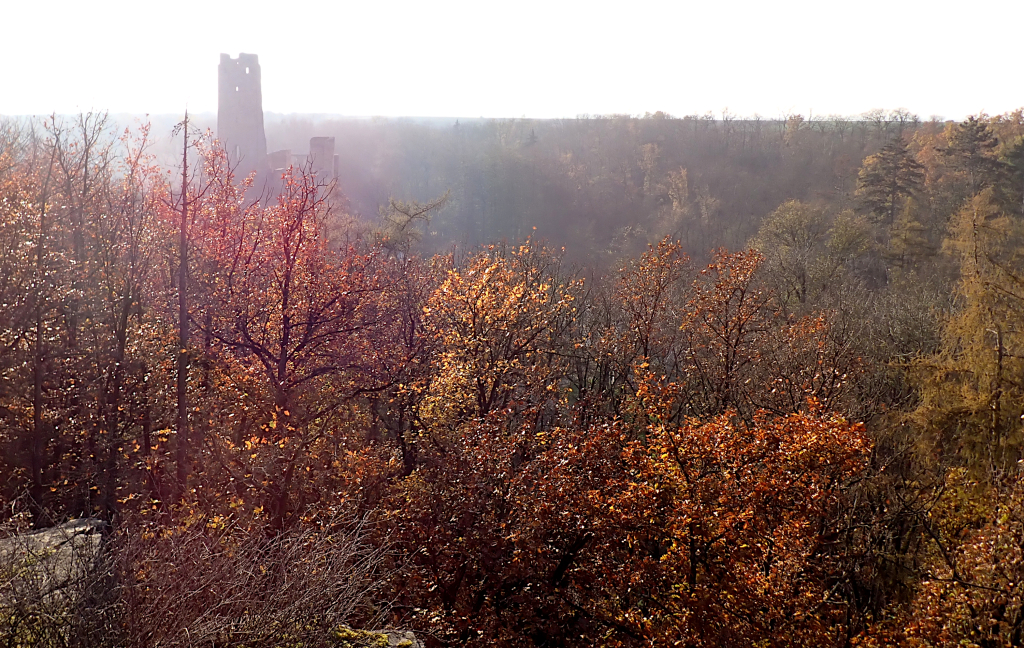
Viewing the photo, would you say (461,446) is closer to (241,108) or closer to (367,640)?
(367,640)

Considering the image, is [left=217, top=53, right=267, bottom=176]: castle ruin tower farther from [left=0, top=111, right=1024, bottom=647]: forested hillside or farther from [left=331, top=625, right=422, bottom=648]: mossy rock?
[left=331, top=625, right=422, bottom=648]: mossy rock

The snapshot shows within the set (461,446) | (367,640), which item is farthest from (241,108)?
(367,640)

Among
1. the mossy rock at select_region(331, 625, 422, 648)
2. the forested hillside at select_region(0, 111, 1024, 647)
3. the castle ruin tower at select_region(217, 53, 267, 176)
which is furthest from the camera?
the castle ruin tower at select_region(217, 53, 267, 176)

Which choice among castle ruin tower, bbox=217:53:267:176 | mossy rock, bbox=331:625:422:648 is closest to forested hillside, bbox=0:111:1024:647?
mossy rock, bbox=331:625:422:648

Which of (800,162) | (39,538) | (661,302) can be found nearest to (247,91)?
(800,162)

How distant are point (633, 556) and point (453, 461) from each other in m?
3.10

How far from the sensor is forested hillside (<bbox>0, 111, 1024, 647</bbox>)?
31.6 ft

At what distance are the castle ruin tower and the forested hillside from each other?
4557cm

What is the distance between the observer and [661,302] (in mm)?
23781

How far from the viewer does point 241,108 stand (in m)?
68.2

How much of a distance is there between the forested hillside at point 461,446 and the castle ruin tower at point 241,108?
150 feet

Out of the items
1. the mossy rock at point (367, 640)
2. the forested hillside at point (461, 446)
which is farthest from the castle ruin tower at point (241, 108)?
the mossy rock at point (367, 640)

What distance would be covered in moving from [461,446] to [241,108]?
65.4m

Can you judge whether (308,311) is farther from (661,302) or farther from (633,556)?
(661,302)
